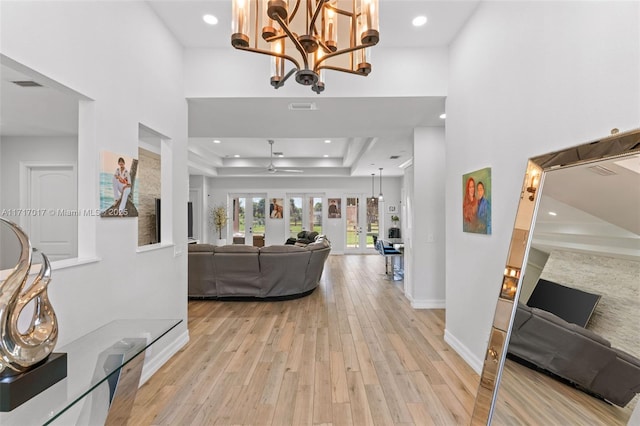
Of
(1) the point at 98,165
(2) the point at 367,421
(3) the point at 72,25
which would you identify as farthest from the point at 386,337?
(3) the point at 72,25

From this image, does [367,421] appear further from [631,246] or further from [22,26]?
[22,26]

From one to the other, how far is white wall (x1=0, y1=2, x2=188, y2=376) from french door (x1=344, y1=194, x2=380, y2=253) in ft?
27.0

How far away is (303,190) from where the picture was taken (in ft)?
35.1

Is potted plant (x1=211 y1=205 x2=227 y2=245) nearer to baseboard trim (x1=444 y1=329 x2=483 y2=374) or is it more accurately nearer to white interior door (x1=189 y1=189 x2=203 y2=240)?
white interior door (x1=189 y1=189 x2=203 y2=240)

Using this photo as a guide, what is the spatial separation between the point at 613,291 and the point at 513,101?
148 centimetres

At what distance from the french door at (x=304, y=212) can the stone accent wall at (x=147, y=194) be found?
5537mm

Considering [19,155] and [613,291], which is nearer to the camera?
[613,291]

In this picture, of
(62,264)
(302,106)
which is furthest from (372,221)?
(62,264)

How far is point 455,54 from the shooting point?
3.11 m

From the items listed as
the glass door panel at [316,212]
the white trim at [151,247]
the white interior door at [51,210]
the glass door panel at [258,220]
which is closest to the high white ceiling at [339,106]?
the white trim at [151,247]

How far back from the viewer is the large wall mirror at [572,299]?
48.1 inches

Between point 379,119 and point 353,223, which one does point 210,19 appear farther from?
point 353,223

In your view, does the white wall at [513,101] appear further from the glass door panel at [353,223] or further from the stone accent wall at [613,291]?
the glass door panel at [353,223]

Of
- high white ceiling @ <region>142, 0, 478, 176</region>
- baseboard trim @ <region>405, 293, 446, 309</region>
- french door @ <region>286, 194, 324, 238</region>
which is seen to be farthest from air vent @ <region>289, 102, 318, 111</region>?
french door @ <region>286, 194, 324, 238</region>
